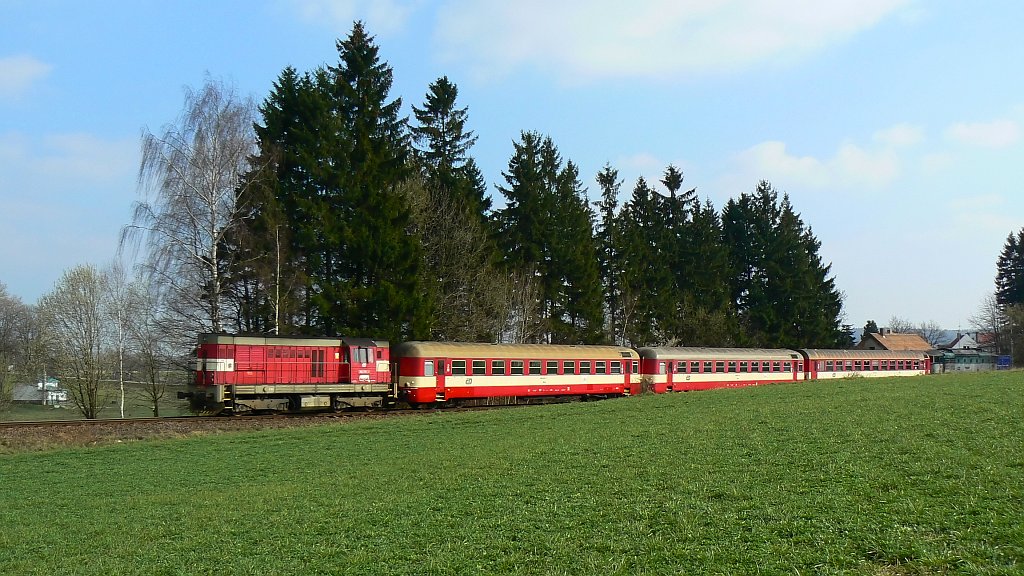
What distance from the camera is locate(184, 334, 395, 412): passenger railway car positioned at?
2839 cm

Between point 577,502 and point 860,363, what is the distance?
50988mm

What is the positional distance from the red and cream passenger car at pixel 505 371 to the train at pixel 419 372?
48 mm

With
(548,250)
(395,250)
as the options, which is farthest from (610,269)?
(395,250)

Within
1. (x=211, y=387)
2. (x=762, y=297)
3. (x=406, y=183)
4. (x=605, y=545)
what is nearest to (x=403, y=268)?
(x=406, y=183)

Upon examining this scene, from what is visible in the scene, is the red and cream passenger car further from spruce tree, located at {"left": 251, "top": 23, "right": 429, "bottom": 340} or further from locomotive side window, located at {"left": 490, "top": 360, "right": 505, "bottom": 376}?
spruce tree, located at {"left": 251, "top": 23, "right": 429, "bottom": 340}

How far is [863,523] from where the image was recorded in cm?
816

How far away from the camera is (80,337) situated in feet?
157

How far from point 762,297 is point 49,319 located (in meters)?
60.0

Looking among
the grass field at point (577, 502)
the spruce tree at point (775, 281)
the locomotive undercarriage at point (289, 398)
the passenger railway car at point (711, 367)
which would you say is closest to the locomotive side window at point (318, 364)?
the locomotive undercarriage at point (289, 398)

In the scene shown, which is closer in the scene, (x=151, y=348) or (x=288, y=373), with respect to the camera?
(x=288, y=373)

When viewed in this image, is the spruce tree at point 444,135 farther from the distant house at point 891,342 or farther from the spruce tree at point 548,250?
the distant house at point 891,342

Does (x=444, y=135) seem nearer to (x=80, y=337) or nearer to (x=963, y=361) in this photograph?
(x=80, y=337)

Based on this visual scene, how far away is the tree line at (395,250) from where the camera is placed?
36.6m

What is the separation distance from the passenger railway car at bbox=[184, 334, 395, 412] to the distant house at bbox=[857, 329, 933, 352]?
271ft
